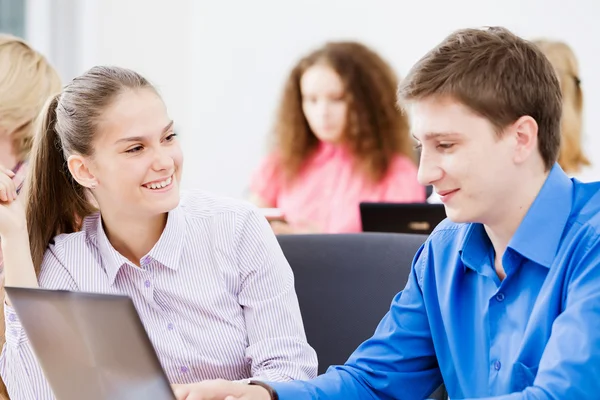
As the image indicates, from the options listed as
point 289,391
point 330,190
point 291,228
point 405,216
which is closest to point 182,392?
point 289,391

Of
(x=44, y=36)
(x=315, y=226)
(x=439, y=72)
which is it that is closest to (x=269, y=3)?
(x=44, y=36)

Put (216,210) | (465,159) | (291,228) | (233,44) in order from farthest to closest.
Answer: (233,44) → (291,228) → (216,210) → (465,159)

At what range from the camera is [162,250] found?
1.51 meters

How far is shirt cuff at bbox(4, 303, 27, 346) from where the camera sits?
1453 mm

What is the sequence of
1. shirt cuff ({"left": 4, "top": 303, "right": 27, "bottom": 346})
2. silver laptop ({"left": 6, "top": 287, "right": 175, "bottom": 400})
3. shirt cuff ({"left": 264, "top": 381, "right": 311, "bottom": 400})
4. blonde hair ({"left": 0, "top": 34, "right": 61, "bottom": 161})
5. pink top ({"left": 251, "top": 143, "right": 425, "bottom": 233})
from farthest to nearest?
pink top ({"left": 251, "top": 143, "right": 425, "bottom": 233}) < blonde hair ({"left": 0, "top": 34, "right": 61, "bottom": 161}) < shirt cuff ({"left": 4, "top": 303, "right": 27, "bottom": 346}) < shirt cuff ({"left": 264, "top": 381, "right": 311, "bottom": 400}) < silver laptop ({"left": 6, "top": 287, "right": 175, "bottom": 400})

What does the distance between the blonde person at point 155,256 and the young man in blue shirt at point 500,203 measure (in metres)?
0.23

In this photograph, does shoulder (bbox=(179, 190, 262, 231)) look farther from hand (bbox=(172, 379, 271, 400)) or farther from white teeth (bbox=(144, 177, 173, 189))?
hand (bbox=(172, 379, 271, 400))

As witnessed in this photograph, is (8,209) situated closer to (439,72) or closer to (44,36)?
(439,72)

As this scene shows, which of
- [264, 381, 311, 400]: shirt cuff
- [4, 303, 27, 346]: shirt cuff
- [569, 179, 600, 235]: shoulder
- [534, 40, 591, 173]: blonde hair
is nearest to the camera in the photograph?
[569, 179, 600, 235]: shoulder

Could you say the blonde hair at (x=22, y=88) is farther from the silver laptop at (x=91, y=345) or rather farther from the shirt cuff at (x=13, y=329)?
the silver laptop at (x=91, y=345)

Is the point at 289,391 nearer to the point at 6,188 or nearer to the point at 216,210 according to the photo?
the point at 216,210

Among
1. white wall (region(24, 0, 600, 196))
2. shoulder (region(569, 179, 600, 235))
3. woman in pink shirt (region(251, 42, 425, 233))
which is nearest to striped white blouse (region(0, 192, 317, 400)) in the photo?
shoulder (region(569, 179, 600, 235))

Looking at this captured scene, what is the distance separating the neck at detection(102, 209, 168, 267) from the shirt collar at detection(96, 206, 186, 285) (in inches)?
1.1

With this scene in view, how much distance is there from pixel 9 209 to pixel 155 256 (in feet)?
0.89
